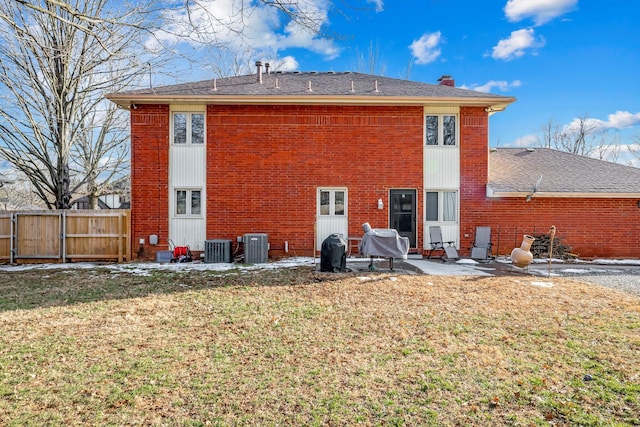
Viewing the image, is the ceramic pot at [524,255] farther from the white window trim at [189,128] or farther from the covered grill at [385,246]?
the white window trim at [189,128]

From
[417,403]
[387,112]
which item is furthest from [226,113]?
[417,403]

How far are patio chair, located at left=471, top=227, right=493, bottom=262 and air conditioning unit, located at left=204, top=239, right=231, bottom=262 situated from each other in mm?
7601

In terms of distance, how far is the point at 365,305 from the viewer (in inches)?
228

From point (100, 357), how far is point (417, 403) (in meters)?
3.28

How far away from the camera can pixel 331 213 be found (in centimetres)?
1148

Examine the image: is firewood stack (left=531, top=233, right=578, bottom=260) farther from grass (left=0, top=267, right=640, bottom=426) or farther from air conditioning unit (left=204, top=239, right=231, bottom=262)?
air conditioning unit (left=204, top=239, right=231, bottom=262)

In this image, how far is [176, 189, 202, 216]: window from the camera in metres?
11.4

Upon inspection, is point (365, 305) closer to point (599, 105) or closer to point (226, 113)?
point (226, 113)

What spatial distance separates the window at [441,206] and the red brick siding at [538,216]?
27 cm

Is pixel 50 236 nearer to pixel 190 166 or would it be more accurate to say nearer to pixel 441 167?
pixel 190 166

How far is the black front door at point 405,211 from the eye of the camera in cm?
1154

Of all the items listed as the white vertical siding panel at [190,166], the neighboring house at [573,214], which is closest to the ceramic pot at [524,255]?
the neighboring house at [573,214]

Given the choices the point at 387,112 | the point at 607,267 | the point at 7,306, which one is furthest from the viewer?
the point at 387,112

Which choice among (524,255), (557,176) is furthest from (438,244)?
(557,176)
